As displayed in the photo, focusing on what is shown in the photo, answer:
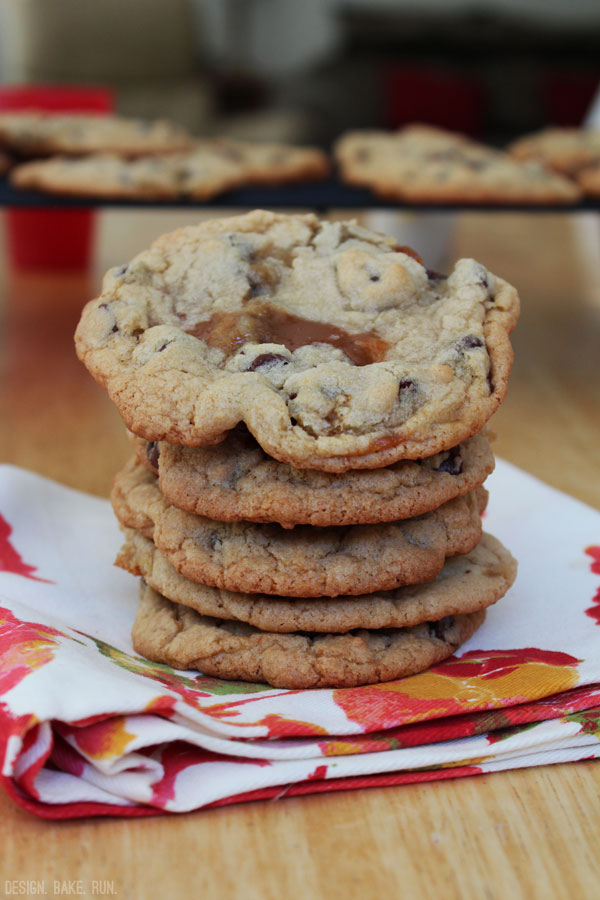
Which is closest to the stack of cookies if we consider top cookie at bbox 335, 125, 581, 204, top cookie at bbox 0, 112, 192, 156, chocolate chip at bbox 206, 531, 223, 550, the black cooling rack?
chocolate chip at bbox 206, 531, 223, 550

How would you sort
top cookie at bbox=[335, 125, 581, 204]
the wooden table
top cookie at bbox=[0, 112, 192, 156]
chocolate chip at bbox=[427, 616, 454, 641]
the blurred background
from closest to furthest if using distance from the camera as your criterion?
the wooden table < chocolate chip at bbox=[427, 616, 454, 641] < top cookie at bbox=[335, 125, 581, 204] < top cookie at bbox=[0, 112, 192, 156] < the blurred background

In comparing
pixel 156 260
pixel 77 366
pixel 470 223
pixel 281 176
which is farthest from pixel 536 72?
pixel 156 260

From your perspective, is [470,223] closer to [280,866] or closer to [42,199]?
[42,199]

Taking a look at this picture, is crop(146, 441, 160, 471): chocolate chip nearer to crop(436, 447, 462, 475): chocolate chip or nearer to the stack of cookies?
the stack of cookies

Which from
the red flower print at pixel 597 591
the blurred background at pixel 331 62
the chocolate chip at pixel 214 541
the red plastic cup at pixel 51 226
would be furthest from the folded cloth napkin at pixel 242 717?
the blurred background at pixel 331 62

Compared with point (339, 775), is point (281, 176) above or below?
above

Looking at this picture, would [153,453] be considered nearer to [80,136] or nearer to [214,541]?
[214,541]
